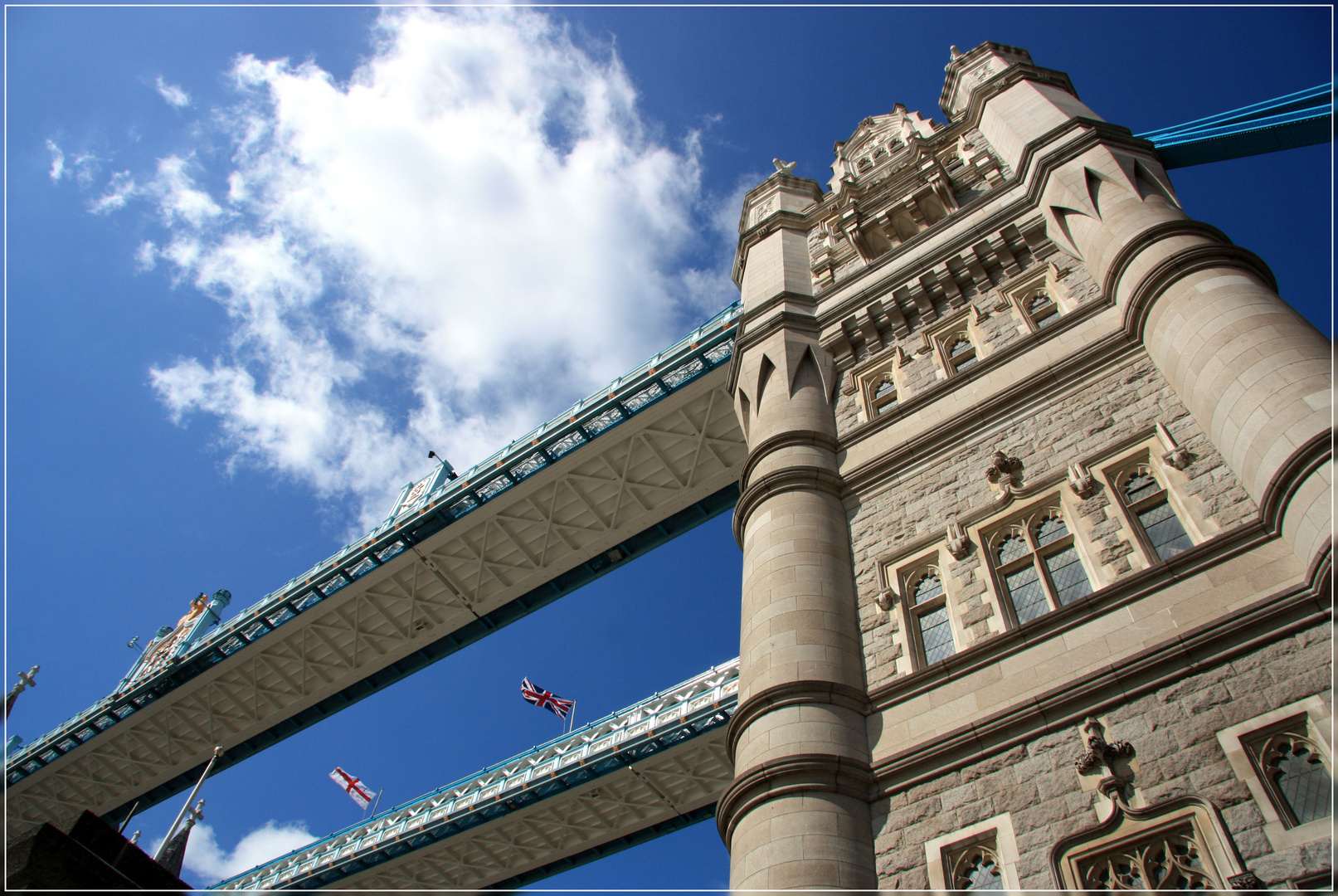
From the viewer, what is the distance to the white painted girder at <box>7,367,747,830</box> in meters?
27.1

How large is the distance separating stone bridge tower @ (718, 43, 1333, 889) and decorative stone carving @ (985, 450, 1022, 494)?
5 centimetres

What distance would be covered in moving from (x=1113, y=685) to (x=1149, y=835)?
4.87 feet

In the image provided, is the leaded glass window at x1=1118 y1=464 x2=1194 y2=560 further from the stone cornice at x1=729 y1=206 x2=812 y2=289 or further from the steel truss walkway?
the stone cornice at x1=729 y1=206 x2=812 y2=289

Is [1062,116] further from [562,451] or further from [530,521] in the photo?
[530,521]

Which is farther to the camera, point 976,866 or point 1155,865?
point 976,866

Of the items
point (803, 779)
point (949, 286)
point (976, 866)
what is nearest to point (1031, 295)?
point (949, 286)

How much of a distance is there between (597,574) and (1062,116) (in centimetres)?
1969

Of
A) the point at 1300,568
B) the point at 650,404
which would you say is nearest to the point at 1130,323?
the point at 1300,568

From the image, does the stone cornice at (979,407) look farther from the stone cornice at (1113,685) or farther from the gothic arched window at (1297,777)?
the gothic arched window at (1297,777)

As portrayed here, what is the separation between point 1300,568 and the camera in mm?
8438

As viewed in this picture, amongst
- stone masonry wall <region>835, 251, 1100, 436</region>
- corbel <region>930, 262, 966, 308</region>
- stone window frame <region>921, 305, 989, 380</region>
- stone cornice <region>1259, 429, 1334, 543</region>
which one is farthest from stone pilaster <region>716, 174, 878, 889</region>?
stone cornice <region>1259, 429, 1334, 543</region>

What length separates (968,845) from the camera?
8.56 m

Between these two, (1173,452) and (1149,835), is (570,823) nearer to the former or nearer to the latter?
(1173,452)

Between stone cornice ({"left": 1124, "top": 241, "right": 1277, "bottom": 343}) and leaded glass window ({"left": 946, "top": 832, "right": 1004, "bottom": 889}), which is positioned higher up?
stone cornice ({"left": 1124, "top": 241, "right": 1277, "bottom": 343})
